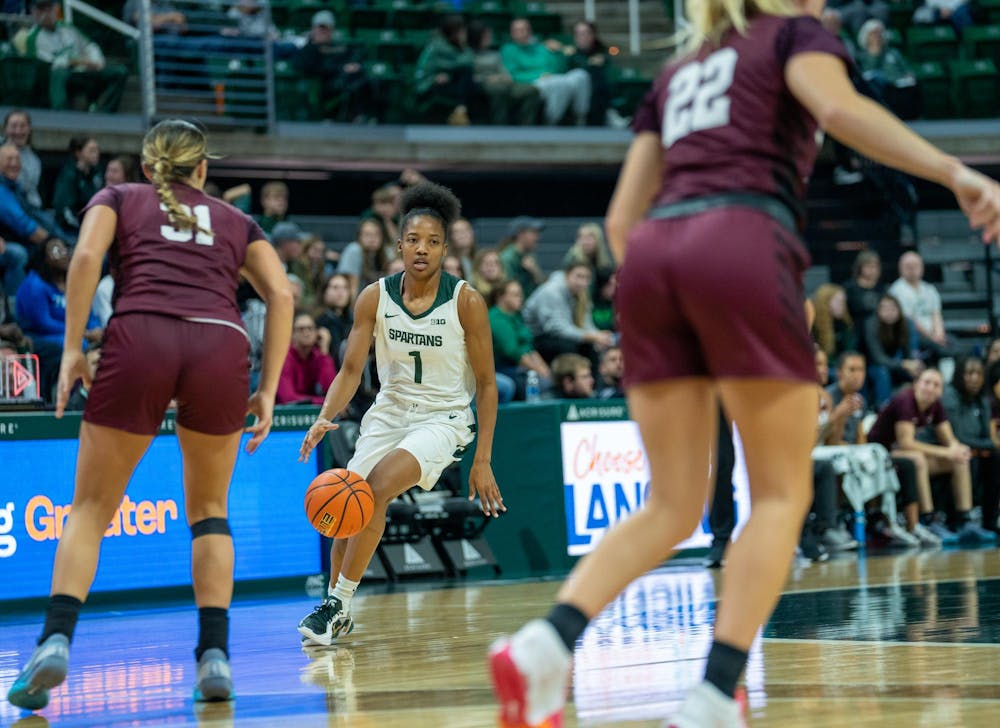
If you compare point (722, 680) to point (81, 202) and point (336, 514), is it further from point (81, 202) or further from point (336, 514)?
point (81, 202)

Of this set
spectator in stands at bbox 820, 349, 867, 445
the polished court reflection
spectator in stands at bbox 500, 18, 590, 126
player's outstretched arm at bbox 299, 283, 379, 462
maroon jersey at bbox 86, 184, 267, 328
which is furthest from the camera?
spectator in stands at bbox 500, 18, 590, 126

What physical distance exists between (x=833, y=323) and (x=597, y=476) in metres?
4.16

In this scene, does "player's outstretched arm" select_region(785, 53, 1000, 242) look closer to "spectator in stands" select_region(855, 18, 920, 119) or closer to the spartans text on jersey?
the spartans text on jersey

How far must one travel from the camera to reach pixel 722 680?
332cm

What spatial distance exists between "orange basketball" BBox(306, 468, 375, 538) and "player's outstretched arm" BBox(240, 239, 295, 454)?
1.38 meters

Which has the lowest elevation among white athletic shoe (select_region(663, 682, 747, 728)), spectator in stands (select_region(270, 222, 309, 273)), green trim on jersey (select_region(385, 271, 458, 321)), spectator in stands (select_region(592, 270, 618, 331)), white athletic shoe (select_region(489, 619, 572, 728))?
white athletic shoe (select_region(663, 682, 747, 728))

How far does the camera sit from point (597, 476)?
1126cm

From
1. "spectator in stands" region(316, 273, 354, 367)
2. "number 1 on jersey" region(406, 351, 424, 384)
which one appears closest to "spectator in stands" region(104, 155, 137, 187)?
"spectator in stands" region(316, 273, 354, 367)

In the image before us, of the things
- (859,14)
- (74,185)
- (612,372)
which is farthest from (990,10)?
(74,185)

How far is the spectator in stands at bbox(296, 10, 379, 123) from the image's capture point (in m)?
16.3

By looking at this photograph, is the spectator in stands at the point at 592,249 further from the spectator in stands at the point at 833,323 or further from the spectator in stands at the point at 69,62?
the spectator in stands at the point at 69,62

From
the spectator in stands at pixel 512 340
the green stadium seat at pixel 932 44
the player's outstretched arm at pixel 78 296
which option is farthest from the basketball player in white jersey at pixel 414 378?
the green stadium seat at pixel 932 44

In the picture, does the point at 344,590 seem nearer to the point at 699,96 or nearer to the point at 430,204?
the point at 430,204

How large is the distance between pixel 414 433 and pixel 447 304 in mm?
628
